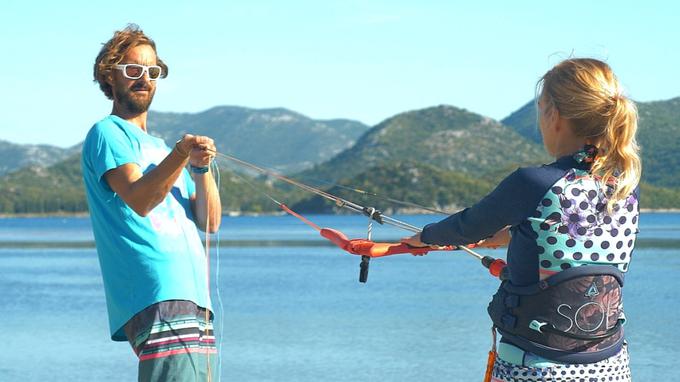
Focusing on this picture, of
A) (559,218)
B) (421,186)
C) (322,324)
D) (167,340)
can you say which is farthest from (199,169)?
(421,186)

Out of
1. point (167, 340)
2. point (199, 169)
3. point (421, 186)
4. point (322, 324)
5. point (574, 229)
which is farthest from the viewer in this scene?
point (421, 186)

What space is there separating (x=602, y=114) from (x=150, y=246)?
1.46 m

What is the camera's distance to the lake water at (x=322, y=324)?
A: 17891 millimetres

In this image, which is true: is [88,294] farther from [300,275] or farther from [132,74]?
[132,74]

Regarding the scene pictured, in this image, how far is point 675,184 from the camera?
185 m

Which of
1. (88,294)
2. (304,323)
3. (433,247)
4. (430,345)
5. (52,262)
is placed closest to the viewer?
(433,247)

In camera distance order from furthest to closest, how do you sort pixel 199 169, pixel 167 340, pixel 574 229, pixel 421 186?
pixel 421 186 < pixel 199 169 < pixel 167 340 < pixel 574 229

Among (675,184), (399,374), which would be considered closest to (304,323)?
(399,374)

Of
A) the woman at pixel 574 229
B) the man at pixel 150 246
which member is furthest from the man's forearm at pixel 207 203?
the woman at pixel 574 229

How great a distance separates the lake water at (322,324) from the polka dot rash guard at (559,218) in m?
1.14

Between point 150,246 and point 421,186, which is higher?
point 150,246

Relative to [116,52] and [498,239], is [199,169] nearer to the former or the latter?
[116,52]

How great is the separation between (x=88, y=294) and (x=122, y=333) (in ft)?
111

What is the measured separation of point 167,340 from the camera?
364 cm
